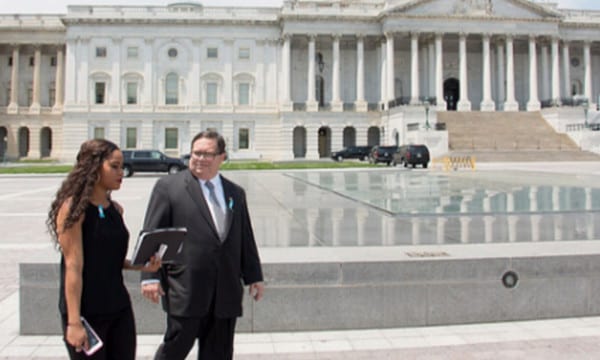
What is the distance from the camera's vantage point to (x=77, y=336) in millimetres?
3658

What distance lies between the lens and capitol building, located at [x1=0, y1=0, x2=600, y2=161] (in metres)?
62.1

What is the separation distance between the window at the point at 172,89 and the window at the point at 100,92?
23.1 feet

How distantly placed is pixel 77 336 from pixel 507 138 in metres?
56.5

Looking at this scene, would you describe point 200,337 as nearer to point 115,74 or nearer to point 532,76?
point 115,74

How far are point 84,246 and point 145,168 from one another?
35003 millimetres

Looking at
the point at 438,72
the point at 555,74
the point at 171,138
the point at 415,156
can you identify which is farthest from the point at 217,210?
→ the point at 555,74

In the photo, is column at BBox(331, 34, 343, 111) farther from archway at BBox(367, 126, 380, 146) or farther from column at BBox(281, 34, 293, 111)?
column at BBox(281, 34, 293, 111)

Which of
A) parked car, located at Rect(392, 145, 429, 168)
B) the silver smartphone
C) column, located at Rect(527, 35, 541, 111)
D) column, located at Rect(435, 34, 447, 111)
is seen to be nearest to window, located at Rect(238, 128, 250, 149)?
column, located at Rect(435, 34, 447, 111)

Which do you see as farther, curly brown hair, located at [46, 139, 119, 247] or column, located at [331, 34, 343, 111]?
column, located at [331, 34, 343, 111]

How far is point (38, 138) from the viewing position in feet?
219

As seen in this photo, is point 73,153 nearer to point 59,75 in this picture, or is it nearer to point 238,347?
point 59,75

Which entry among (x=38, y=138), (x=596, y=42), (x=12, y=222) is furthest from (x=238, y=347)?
(x=596, y=42)

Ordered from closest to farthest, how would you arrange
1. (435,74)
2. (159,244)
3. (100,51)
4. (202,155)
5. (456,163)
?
1. (159,244)
2. (202,155)
3. (456,163)
4. (100,51)
5. (435,74)

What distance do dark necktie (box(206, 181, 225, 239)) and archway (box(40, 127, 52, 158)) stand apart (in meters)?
71.4
